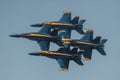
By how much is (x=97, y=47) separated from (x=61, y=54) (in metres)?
12.4

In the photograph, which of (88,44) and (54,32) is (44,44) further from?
(88,44)

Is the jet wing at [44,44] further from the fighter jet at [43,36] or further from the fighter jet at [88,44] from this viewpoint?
the fighter jet at [88,44]

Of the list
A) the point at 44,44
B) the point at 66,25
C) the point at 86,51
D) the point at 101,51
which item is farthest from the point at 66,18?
the point at 101,51

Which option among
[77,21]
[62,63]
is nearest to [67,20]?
[77,21]

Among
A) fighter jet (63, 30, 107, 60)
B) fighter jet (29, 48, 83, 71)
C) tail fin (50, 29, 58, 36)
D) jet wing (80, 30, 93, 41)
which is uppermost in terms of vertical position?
tail fin (50, 29, 58, 36)

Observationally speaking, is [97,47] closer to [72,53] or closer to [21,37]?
[72,53]

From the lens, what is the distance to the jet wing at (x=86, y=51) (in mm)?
175875

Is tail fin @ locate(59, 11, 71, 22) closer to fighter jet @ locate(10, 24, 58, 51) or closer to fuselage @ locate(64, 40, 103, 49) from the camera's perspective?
fighter jet @ locate(10, 24, 58, 51)

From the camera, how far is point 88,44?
17488cm

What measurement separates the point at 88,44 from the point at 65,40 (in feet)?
24.6

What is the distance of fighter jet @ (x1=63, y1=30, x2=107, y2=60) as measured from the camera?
17512 cm

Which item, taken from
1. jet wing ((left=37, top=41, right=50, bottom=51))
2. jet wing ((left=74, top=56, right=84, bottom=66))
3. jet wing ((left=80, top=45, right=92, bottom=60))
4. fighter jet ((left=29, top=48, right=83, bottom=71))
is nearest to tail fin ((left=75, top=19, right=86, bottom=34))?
jet wing ((left=80, top=45, right=92, bottom=60))

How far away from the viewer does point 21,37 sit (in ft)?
571

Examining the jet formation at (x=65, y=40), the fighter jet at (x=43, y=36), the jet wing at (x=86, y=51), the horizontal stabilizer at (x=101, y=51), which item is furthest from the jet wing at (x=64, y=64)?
the horizontal stabilizer at (x=101, y=51)
